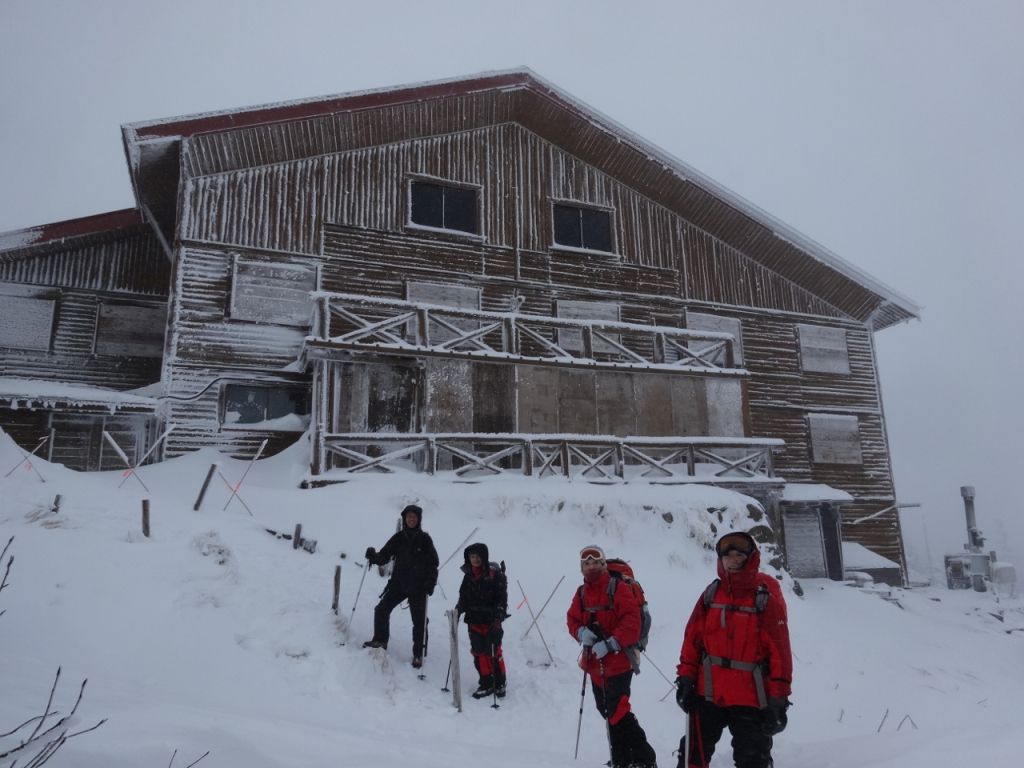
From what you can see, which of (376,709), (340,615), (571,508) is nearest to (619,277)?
(571,508)

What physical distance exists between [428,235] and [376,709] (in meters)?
12.8

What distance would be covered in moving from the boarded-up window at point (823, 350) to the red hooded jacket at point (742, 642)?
57.3 ft

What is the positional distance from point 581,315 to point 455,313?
5.04 meters

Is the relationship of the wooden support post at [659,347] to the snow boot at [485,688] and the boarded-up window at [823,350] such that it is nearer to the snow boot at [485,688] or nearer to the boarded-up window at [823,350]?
the boarded-up window at [823,350]

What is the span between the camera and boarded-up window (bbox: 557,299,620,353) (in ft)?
58.4

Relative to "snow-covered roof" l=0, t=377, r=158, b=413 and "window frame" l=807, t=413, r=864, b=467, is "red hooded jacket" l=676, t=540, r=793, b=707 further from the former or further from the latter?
"window frame" l=807, t=413, r=864, b=467

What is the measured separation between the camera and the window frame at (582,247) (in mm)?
18641

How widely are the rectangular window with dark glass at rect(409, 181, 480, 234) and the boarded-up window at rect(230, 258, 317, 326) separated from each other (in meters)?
3.14

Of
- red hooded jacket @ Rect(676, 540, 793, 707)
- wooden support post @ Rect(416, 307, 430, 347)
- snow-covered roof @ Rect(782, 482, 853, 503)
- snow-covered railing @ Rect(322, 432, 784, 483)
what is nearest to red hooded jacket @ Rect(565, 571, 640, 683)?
red hooded jacket @ Rect(676, 540, 793, 707)

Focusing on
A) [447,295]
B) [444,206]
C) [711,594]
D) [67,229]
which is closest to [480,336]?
[447,295]

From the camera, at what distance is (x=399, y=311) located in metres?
16.3

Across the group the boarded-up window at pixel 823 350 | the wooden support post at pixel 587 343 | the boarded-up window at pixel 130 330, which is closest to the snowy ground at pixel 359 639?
the wooden support post at pixel 587 343

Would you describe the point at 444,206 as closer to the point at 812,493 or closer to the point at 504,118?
the point at 504,118

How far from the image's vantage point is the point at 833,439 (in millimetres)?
20203
